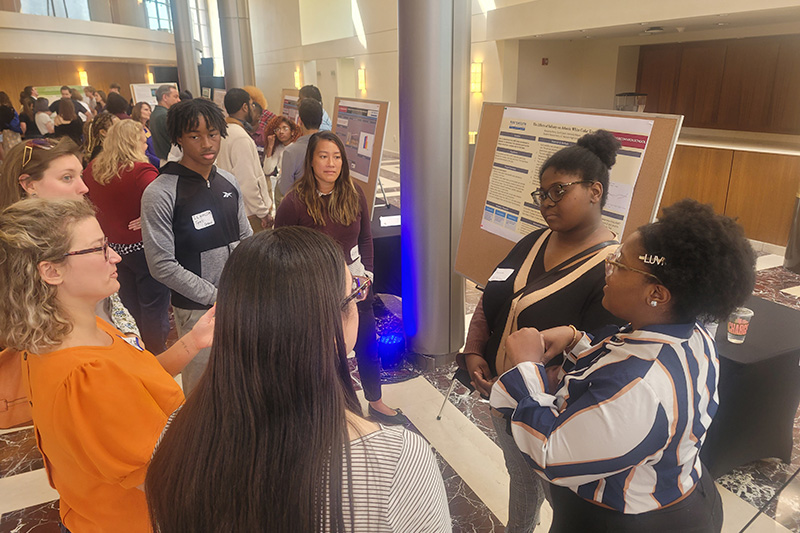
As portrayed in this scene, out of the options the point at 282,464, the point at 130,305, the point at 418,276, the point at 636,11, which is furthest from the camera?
the point at 636,11

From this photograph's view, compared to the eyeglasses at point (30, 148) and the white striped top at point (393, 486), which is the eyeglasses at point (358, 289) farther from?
the eyeglasses at point (30, 148)

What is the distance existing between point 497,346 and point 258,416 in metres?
1.25

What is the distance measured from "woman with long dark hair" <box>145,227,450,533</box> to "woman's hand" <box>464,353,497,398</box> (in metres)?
1.05

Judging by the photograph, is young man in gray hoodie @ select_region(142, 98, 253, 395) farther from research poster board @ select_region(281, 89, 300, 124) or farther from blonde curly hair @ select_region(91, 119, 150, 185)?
research poster board @ select_region(281, 89, 300, 124)

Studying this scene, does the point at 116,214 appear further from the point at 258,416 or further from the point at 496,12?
the point at 496,12

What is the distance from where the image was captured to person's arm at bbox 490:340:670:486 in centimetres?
105

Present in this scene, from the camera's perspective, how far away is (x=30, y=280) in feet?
3.80

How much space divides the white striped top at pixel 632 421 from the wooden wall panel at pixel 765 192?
19.7ft

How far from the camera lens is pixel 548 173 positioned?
1.75 m

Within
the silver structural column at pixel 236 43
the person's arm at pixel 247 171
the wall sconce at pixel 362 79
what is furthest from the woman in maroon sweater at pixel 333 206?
the wall sconce at pixel 362 79

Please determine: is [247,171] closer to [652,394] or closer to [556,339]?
[556,339]

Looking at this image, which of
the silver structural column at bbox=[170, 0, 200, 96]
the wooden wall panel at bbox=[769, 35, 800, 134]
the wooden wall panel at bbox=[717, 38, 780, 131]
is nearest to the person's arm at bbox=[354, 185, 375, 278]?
the wooden wall panel at bbox=[769, 35, 800, 134]

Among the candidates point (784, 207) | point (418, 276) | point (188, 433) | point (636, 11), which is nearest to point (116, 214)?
point (418, 276)

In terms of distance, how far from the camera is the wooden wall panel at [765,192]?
5.98m
